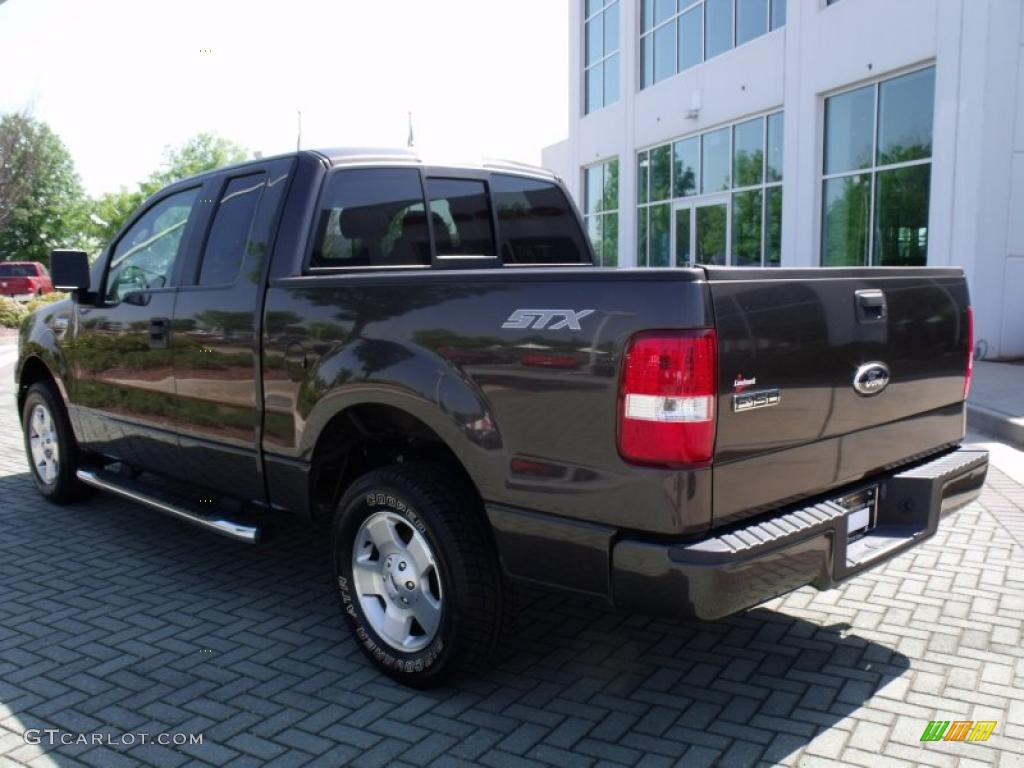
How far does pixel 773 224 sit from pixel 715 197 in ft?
6.53

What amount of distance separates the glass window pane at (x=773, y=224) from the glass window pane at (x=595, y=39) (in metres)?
8.61

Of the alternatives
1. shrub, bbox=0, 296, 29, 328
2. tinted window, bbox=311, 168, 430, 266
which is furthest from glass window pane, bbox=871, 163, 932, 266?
shrub, bbox=0, 296, 29, 328

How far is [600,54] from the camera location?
23016 mm

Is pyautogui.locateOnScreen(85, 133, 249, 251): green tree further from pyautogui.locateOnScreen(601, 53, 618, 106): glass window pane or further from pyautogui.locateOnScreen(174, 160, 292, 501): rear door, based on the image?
pyautogui.locateOnScreen(174, 160, 292, 501): rear door

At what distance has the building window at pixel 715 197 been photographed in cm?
1631

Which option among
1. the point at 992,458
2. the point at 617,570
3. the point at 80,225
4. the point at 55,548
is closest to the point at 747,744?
the point at 617,570

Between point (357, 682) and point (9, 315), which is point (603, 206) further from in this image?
point (357, 682)

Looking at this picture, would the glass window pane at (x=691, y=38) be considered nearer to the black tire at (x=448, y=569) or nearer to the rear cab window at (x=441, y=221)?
the rear cab window at (x=441, y=221)

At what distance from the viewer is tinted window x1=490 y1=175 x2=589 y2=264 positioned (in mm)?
4906

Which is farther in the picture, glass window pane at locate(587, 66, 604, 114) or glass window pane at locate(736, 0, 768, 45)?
glass window pane at locate(587, 66, 604, 114)

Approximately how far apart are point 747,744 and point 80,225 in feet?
207

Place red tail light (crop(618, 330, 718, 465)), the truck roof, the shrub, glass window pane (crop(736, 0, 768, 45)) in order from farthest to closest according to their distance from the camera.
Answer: the shrub, glass window pane (crop(736, 0, 768, 45)), the truck roof, red tail light (crop(618, 330, 718, 465))

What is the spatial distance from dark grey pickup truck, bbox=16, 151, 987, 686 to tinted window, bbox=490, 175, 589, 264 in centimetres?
3

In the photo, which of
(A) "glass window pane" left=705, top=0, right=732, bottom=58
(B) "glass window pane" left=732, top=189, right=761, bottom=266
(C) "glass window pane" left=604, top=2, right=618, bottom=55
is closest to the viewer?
(B) "glass window pane" left=732, top=189, right=761, bottom=266
